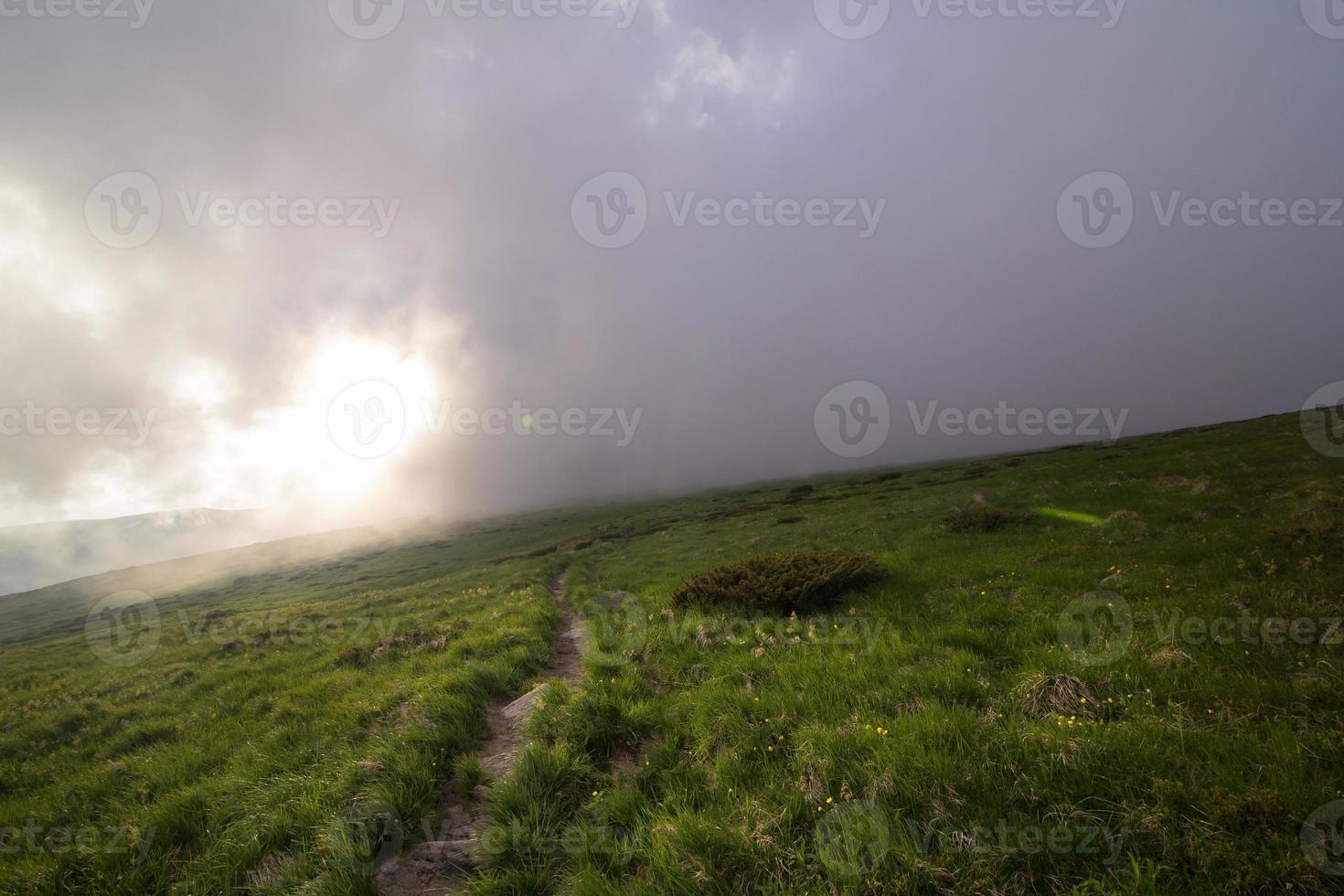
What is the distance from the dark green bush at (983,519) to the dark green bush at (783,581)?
24.8 ft

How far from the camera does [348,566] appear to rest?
8325cm

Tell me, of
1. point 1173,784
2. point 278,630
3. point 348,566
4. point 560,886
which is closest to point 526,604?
point 278,630

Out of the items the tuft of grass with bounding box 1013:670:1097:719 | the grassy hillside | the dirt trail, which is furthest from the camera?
the tuft of grass with bounding box 1013:670:1097:719

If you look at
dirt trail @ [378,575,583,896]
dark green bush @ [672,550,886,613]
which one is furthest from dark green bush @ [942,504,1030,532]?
dirt trail @ [378,575,583,896]

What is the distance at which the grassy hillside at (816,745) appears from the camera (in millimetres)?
3752

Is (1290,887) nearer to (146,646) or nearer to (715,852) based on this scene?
(715,852)

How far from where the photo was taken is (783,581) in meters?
11.4

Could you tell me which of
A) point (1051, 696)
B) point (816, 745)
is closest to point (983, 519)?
point (1051, 696)

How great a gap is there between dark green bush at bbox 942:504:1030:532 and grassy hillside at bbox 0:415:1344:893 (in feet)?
12.1

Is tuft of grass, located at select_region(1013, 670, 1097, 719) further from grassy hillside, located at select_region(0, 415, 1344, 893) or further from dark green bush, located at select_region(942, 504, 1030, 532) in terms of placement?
dark green bush, located at select_region(942, 504, 1030, 532)

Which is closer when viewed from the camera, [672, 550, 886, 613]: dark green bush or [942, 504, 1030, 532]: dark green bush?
[672, 550, 886, 613]: dark green bush

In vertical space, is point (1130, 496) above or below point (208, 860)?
below

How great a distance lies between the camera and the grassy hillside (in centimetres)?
375

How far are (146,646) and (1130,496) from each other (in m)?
44.0
